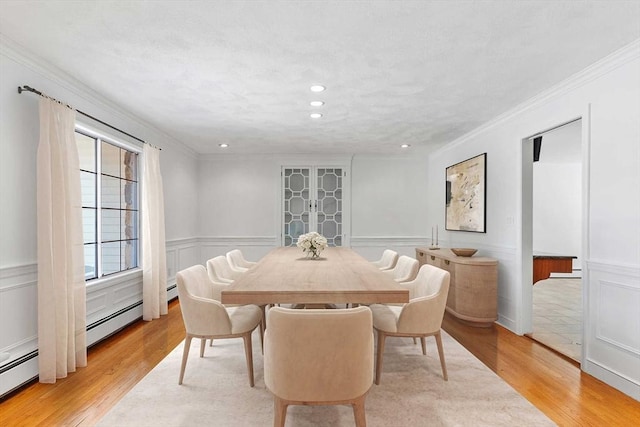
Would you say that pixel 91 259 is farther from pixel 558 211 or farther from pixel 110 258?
pixel 558 211

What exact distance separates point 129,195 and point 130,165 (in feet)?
1.21

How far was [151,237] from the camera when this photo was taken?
4.57m

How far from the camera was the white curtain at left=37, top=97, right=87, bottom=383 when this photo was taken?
2.79m

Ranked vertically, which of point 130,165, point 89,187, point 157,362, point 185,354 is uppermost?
point 130,165

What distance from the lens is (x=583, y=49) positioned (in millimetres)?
2658

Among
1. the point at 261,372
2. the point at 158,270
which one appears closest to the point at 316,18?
the point at 261,372

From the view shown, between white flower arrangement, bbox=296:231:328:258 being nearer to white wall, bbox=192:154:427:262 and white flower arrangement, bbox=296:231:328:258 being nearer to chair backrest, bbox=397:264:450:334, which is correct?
chair backrest, bbox=397:264:450:334

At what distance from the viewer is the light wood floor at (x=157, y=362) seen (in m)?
2.35

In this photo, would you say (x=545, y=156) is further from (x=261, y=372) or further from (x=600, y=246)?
(x=261, y=372)

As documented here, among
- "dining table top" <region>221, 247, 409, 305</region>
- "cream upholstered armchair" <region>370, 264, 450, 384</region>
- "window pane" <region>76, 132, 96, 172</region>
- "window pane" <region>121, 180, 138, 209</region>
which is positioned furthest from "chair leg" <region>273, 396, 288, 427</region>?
"window pane" <region>121, 180, 138, 209</region>

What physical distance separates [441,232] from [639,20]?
444cm

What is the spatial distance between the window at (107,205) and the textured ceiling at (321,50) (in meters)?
0.59

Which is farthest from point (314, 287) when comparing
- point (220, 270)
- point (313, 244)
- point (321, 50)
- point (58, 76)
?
point (58, 76)

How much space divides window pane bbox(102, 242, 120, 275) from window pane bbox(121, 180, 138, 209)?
519 mm
